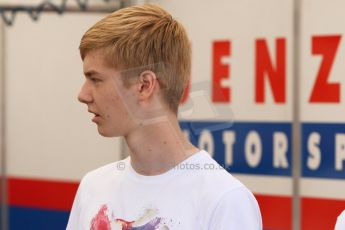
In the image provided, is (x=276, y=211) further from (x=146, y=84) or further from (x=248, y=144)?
(x=146, y=84)

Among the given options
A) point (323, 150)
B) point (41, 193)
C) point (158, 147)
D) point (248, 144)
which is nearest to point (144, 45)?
point (158, 147)

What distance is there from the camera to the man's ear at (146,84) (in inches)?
69.7

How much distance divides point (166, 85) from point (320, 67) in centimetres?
118

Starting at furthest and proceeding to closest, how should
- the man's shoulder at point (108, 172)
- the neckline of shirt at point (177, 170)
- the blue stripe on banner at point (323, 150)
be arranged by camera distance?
the blue stripe on banner at point (323, 150) < the man's shoulder at point (108, 172) < the neckline of shirt at point (177, 170)

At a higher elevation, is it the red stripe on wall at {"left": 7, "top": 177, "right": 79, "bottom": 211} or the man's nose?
the man's nose

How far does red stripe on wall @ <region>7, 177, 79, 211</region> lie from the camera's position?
378cm

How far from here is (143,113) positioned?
1.79 meters

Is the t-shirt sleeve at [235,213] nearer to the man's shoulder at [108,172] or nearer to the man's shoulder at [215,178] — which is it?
the man's shoulder at [215,178]

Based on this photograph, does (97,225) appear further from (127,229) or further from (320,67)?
(320,67)

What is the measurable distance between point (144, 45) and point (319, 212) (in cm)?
134

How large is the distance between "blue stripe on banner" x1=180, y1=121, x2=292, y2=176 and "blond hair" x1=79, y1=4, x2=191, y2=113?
4.04 ft

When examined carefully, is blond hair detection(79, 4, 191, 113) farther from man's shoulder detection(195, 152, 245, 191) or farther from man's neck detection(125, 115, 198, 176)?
man's shoulder detection(195, 152, 245, 191)

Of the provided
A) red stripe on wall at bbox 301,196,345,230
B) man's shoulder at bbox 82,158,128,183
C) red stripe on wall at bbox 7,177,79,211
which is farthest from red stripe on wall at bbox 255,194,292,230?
man's shoulder at bbox 82,158,128,183

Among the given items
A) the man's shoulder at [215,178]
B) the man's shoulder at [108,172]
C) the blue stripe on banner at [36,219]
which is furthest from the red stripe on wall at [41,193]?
the man's shoulder at [215,178]
